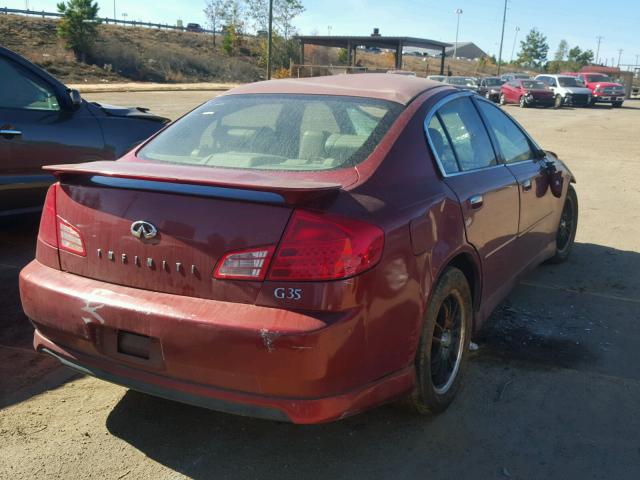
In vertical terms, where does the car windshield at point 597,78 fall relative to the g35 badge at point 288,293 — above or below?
above

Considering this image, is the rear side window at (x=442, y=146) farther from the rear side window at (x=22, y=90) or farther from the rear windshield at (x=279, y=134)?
the rear side window at (x=22, y=90)

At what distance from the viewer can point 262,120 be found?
3.55m

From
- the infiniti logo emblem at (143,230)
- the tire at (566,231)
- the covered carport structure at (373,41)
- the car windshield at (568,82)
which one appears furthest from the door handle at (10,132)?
the covered carport structure at (373,41)

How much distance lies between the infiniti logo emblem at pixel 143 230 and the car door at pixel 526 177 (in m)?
2.46

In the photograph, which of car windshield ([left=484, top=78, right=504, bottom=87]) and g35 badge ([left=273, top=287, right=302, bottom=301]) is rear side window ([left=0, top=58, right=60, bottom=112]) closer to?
g35 badge ([left=273, top=287, right=302, bottom=301])

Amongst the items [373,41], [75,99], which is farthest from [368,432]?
[373,41]

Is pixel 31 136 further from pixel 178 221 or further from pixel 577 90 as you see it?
pixel 577 90

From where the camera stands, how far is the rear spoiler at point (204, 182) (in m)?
2.52

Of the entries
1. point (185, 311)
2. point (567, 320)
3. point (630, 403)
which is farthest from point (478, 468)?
point (567, 320)

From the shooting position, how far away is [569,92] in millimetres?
34188

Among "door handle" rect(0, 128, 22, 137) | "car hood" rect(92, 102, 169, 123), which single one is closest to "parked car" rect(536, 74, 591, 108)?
"car hood" rect(92, 102, 169, 123)

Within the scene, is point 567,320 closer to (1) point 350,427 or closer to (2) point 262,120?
(1) point 350,427

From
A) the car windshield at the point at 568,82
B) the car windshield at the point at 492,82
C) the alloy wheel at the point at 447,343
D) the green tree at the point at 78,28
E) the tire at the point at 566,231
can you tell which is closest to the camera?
the alloy wheel at the point at 447,343

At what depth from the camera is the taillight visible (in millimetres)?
2893
